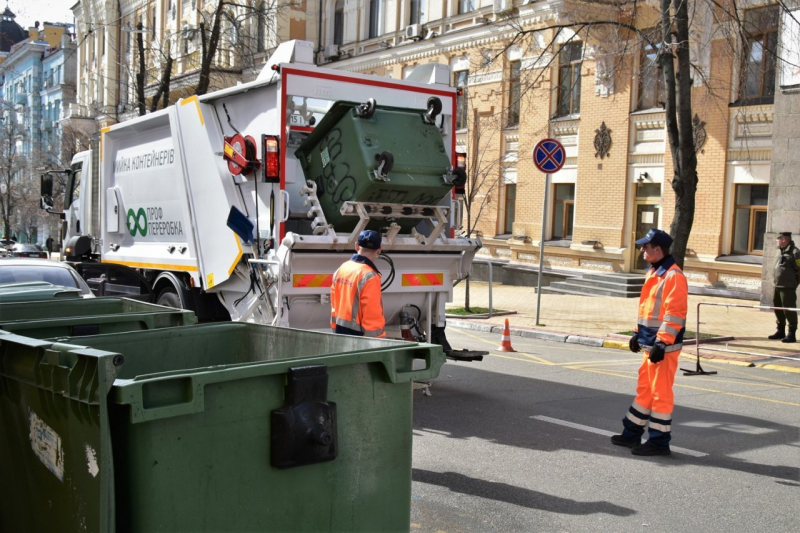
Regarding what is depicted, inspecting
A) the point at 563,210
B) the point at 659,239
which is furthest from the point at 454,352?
the point at 563,210

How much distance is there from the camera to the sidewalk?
12.1 metres

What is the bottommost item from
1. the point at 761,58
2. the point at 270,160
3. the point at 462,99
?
the point at 270,160

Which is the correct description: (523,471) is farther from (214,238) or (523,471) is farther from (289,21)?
(289,21)

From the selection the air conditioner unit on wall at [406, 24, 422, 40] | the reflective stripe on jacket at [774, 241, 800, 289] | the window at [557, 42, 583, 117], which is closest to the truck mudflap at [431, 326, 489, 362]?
the reflective stripe on jacket at [774, 241, 800, 289]

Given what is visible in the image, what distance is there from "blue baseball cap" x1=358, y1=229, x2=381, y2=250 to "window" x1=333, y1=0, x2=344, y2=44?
2670 centimetres

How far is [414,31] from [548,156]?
15.0m

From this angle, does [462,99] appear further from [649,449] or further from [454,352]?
[649,449]

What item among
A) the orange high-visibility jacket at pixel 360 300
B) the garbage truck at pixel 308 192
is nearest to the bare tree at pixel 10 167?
the garbage truck at pixel 308 192

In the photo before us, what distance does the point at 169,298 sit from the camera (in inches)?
391

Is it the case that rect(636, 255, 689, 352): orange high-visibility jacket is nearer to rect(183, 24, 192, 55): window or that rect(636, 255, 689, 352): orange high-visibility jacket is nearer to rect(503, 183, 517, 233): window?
rect(503, 183, 517, 233): window

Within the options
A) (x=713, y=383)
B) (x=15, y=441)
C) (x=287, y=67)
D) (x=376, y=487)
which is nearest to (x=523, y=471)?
(x=376, y=487)

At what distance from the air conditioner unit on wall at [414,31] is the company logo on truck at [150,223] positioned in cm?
1868

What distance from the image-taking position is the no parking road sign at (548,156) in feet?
47.2

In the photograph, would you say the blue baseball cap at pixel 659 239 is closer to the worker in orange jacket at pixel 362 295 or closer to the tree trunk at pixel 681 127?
the worker in orange jacket at pixel 362 295
